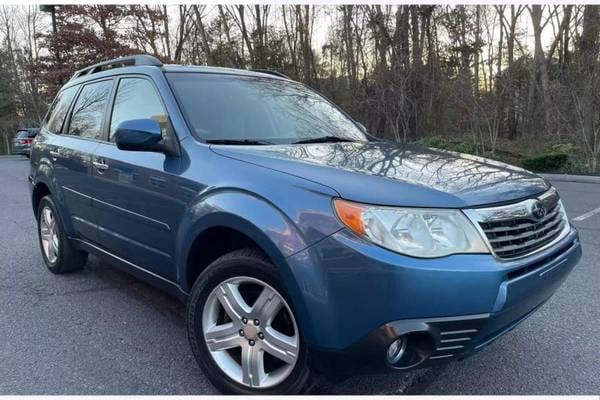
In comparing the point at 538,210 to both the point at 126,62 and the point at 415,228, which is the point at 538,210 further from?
the point at 126,62

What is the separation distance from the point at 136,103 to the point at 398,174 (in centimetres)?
191

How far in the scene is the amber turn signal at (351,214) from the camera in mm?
1870

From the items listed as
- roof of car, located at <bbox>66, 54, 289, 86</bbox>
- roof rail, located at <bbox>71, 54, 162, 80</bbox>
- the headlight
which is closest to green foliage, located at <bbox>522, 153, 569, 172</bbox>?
roof of car, located at <bbox>66, 54, 289, 86</bbox>

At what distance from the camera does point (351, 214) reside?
1896mm

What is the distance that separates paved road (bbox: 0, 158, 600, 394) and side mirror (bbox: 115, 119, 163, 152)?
1214 mm

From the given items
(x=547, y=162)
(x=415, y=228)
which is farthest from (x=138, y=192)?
(x=547, y=162)

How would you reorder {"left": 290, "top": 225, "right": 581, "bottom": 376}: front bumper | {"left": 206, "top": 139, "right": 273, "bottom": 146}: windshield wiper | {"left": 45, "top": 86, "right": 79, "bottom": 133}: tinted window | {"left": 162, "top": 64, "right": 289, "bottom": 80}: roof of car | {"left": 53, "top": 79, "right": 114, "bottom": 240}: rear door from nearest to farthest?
{"left": 290, "top": 225, "right": 581, "bottom": 376}: front bumper, {"left": 206, "top": 139, "right": 273, "bottom": 146}: windshield wiper, {"left": 162, "top": 64, "right": 289, "bottom": 80}: roof of car, {"left": 53, "top": 79, "right": 114, "bottom": 240}: rear door, {"left": 45, "top": 86, "right": 79, "bottom": 133}: tinted window

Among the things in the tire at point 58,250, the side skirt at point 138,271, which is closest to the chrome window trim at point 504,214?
the side skirt at point 138,271

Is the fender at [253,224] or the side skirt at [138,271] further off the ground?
the fender at [253,224]

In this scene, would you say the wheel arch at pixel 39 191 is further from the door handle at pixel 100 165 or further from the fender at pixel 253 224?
the fender at pixel 253 224

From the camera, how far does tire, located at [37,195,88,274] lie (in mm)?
4020

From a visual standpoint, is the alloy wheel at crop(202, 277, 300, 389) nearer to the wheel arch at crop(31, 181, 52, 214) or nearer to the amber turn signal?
the amber turn signal

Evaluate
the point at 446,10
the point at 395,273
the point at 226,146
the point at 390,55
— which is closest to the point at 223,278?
the point at 226,146

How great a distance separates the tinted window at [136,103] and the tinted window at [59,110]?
1.03 metres
